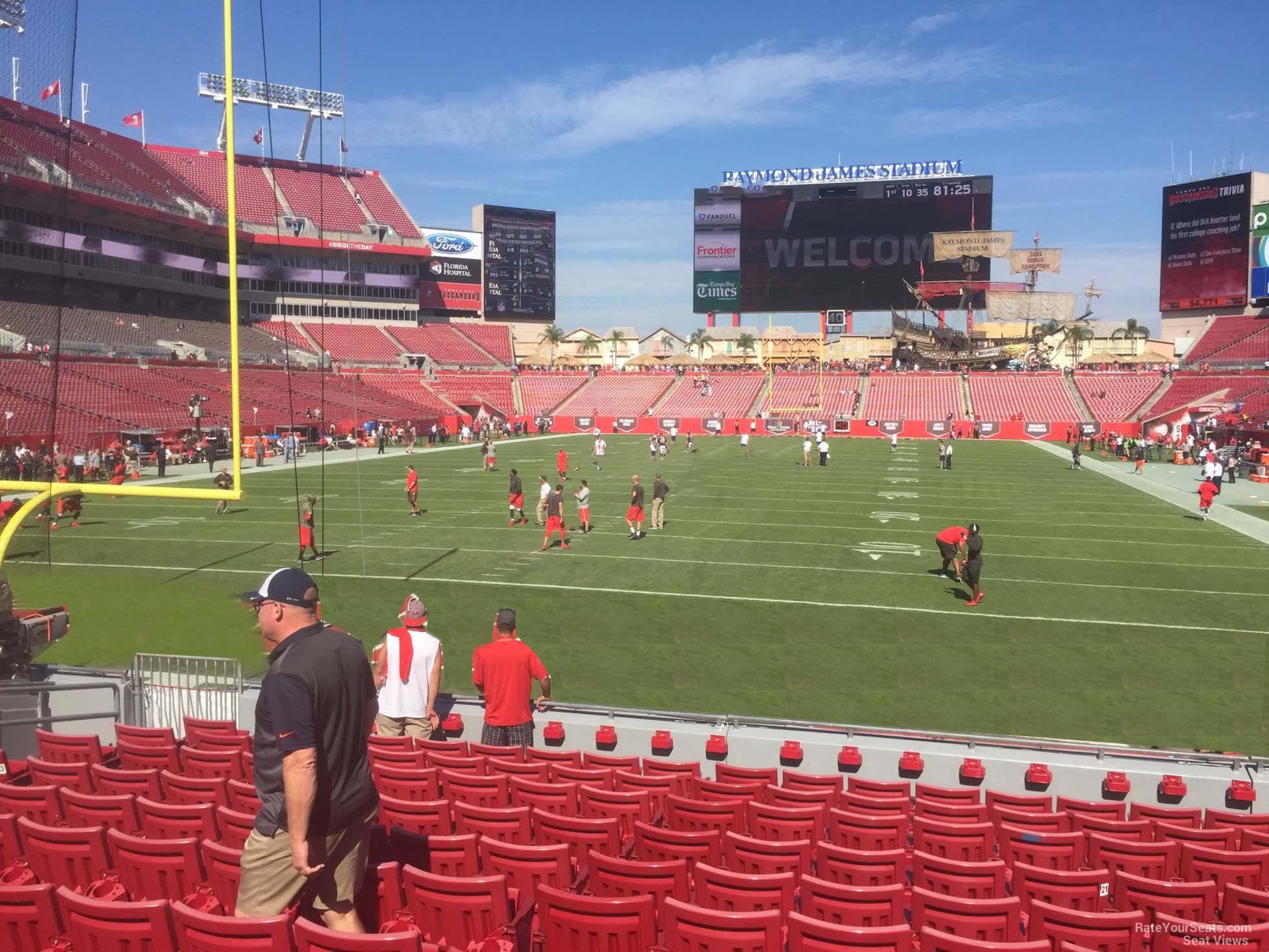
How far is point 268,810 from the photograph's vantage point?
3551mm

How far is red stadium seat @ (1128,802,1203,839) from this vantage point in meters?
6.04

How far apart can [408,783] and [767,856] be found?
2372 millimetres

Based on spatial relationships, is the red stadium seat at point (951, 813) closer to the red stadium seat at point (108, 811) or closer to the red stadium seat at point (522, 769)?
the red stadium seat at point (522, 769)

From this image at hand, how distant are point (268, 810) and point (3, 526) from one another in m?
7.65

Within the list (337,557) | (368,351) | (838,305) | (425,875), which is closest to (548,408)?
(368,351)

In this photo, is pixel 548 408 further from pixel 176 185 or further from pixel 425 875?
pixel 425 875

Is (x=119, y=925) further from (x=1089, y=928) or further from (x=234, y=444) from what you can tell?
(x=234, y=444)

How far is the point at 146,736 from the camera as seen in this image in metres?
7.07

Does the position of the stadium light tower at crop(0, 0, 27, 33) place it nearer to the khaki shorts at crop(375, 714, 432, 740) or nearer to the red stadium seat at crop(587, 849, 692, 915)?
the khaki shorts at crop(375, 714, 432, 740)

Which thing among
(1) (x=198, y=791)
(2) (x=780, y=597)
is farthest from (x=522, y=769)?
(2) (x=780, y=597)

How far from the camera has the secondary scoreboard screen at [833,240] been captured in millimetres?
66250

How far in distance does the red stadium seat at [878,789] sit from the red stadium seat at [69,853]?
4574mm

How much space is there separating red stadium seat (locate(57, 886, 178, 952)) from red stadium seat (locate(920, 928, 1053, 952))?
2733 millimetres

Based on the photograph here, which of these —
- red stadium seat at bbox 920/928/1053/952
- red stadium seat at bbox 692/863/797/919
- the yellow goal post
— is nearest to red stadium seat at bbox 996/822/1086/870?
red stadium seat at bbox 692/863/797/919
